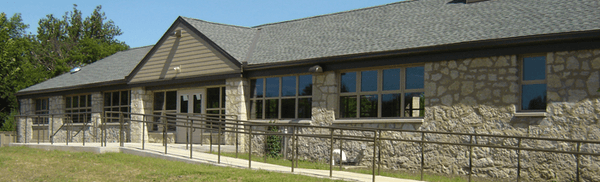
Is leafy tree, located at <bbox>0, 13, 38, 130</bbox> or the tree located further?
the tree

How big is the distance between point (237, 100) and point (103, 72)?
890 cm

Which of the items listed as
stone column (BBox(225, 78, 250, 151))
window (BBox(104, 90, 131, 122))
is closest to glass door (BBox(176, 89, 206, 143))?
stone column (BBox(225, 78, 250, 151))

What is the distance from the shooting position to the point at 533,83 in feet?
35.2

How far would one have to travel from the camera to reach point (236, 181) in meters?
8.73

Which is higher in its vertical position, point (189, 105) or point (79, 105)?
point (189, 105)

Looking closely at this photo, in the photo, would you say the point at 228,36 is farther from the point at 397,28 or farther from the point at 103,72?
the point at 103,72

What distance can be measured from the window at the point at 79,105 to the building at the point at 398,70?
3.96ft

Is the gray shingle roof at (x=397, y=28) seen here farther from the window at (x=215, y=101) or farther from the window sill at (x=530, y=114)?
the window sill at (x=530, y=114)

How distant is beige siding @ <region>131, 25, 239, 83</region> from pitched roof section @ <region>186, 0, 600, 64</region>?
0.39 m

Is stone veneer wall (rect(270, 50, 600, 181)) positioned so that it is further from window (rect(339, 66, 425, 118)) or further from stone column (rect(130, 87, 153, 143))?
stone column (rect(130, 87, 153, 143))

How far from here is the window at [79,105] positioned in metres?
20.9

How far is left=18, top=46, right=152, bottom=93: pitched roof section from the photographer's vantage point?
67.7ft

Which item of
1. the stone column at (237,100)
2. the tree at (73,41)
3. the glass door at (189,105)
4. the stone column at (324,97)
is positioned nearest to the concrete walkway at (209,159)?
the stone column at (237,100)

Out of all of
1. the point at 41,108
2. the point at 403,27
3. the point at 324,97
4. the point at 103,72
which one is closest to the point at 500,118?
the point at 403,27
